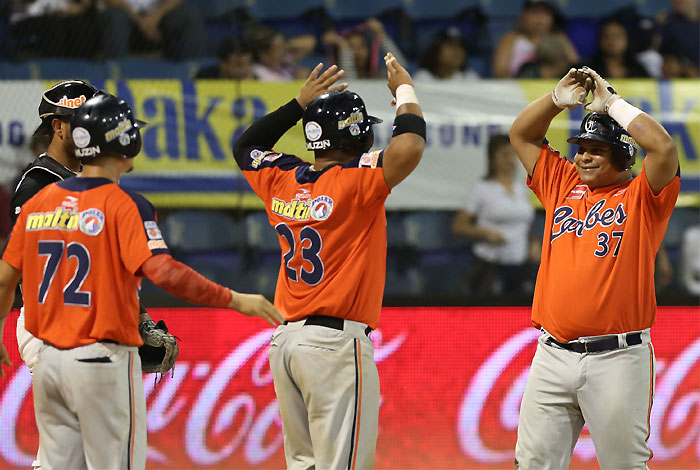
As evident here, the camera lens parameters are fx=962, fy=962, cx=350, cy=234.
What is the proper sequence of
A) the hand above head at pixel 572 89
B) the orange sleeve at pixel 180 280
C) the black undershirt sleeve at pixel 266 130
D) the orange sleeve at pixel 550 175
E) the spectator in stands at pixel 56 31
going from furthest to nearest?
the spectator in stands at pixel 56 31 < the black undershirt sleeve at pixel 266 130 < the orange sleeve at pixel 550 175 < the hand above head at pixel 572 89 < the orange sleeve at pixel 180 280

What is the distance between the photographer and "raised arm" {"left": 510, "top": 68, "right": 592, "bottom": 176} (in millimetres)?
4797

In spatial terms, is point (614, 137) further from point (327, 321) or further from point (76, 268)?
point (76, 268)

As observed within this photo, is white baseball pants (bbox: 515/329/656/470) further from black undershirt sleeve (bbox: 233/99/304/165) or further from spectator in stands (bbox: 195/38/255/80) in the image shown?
spectator in stands (bbox: 195/38/255/80)

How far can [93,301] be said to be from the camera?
3.99 m

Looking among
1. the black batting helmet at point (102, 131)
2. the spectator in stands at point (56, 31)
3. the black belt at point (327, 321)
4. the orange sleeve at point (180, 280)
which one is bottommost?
the black belt at point (327, 321)

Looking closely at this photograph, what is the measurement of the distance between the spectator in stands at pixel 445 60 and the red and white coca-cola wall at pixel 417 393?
2.40m

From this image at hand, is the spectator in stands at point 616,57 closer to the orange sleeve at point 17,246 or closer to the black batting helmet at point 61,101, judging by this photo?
the black batting helmet at point 61,101

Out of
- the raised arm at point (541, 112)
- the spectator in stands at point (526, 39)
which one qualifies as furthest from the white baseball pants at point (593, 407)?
the spectator in stands at point (526, 39)

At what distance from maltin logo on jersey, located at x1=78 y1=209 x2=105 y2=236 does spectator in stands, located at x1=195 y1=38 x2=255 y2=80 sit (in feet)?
12.4

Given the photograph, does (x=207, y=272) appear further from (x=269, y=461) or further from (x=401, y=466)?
(x=401, y=466)

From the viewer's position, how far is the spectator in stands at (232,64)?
7.66 metres

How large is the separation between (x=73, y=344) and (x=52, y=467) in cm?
54

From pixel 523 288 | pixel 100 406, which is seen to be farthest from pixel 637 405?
pixel 523 288

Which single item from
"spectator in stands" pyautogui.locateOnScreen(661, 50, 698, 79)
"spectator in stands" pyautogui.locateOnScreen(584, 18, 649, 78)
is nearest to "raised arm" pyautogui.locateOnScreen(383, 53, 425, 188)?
"spectator in stands" pyautogui.locateOnScreen(584, 18, 649, 78)
